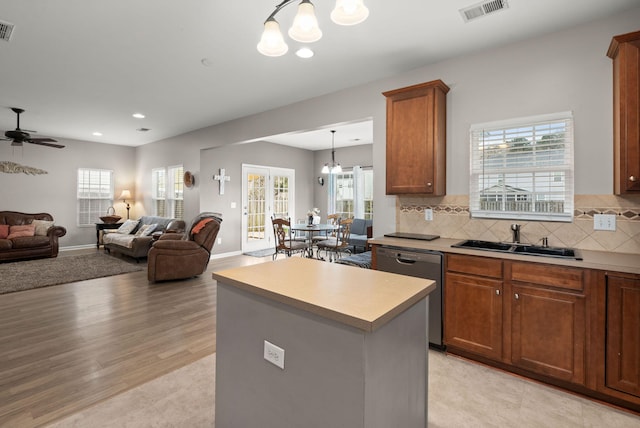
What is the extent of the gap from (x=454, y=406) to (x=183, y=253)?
4198 mm

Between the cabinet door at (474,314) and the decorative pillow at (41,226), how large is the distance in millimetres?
8004

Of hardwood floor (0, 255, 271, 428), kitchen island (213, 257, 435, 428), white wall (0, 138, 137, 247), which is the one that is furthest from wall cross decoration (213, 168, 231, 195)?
kitchen island (213, 257, 435, 428)

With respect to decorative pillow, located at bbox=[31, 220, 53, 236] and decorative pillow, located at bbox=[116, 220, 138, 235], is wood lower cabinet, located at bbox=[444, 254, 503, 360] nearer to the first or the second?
decorative pillow, located at bbox=[116, 220, 138, 235]

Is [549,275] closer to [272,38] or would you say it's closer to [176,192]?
[272,38]

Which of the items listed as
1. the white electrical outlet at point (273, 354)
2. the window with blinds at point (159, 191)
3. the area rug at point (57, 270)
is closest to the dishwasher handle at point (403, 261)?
the white electrical outlet at point (273, 354)

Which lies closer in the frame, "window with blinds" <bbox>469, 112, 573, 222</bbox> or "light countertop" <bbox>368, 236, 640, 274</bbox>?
"light countertop" <bbox>368, 236, 640, 274</bbox>

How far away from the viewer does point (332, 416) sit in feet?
3.73

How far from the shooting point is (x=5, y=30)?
2.78 metres

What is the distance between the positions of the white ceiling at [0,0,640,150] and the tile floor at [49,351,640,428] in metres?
2.78

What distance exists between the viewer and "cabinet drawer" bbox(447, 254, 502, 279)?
2387 millimetres

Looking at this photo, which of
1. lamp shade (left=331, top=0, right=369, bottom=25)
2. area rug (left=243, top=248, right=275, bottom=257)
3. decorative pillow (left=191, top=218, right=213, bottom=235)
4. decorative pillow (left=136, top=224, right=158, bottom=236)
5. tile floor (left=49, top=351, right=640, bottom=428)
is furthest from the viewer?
area rug (left=243, top=248, right=275, bottom=257)

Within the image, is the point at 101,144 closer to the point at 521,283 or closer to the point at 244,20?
the point at 244,20

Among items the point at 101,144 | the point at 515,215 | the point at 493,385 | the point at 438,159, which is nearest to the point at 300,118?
the point at 438,159

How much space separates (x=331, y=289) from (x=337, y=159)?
297 inches
